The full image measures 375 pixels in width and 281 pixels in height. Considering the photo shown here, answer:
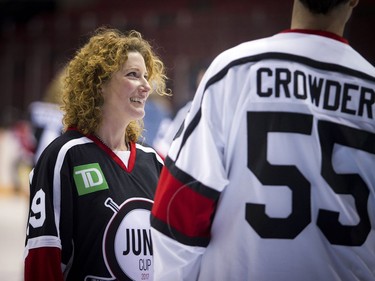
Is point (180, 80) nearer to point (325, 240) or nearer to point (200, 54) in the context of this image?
point (200, 54)

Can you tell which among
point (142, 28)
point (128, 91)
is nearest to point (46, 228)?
point (128, 91)

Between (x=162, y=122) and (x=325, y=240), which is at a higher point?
(x=325, y=240)

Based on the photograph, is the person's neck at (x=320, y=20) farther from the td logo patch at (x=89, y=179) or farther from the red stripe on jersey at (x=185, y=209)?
the td logo patch at (x=89, y=179)

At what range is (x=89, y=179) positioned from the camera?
1.92m

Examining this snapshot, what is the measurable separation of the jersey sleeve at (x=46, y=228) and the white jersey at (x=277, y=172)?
1.76 feet

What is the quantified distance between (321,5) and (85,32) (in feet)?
32.0

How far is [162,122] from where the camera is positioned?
A: 488 centimetres

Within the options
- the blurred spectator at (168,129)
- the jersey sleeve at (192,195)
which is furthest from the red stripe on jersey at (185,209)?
the blurred spectator at (168,129)

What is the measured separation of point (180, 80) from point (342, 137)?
339 inches

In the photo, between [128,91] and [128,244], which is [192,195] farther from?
[128,91]

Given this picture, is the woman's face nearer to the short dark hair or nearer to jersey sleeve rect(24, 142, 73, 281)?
jersey sleeve rect(24, 142, 73, 281)

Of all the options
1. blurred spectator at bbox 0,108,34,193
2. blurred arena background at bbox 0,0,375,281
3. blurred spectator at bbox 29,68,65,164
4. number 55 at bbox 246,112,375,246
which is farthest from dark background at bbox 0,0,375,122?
number 55 at bbox 246,112,375,246

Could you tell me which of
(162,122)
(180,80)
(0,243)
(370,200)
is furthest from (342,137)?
(180,80)

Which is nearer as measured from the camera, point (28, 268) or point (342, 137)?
point (342, 137)
